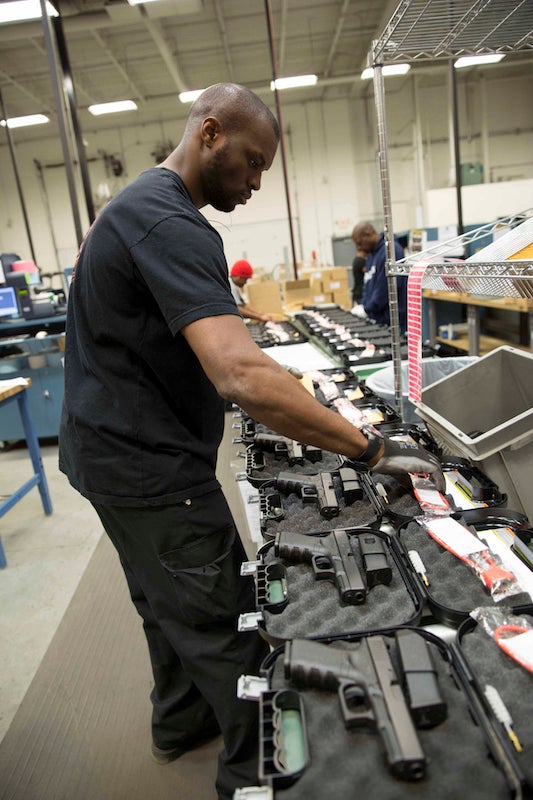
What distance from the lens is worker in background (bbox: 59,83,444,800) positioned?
3.03ft

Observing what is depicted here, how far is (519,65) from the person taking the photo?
367 inches

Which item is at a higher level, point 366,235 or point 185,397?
point 366,235

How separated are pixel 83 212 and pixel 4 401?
9.21m

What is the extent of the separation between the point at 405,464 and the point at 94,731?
52.9 inches

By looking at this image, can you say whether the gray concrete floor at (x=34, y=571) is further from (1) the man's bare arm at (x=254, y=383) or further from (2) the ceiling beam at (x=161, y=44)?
(2) the ceiling beam at (x=161, y=44)

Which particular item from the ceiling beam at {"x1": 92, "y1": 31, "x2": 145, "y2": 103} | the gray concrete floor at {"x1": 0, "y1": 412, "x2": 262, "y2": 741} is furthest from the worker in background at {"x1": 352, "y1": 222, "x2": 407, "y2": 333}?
the ceiling beam at {"x1": 92, "y1": 31, "x2": 145, "y2": 103}

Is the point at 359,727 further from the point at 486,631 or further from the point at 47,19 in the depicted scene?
the point at 47,19

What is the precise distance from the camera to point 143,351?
104 centimetres

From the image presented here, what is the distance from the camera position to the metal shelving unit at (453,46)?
102cm

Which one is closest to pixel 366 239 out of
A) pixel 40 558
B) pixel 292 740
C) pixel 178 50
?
pixel 40 558

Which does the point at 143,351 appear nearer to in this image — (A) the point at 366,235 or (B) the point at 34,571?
(B) the point at 34,571

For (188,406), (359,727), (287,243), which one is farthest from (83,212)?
(359,727)

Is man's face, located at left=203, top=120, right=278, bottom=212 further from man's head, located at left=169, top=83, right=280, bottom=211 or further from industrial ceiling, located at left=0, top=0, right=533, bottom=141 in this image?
industrial ceiling, located at left=0, top=0, right=533, bottom=141

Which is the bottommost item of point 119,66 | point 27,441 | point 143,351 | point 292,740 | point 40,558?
point 40,558
